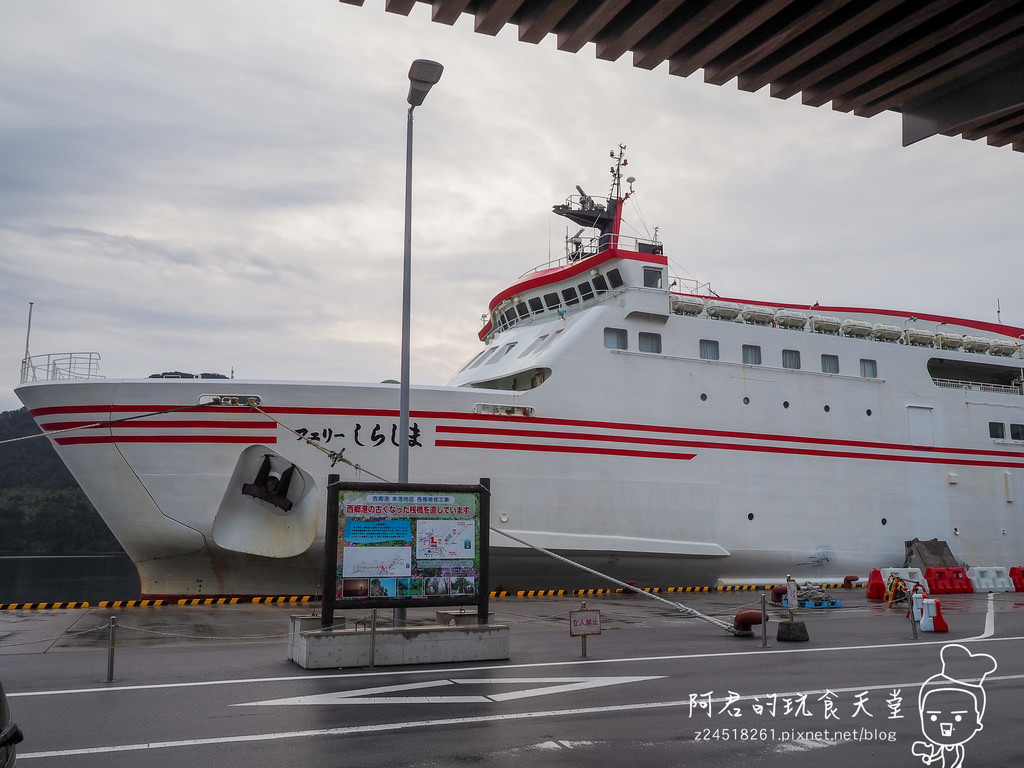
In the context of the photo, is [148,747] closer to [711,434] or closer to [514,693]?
[514,693]

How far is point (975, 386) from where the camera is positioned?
978 inches

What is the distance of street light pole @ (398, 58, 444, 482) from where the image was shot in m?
10.5

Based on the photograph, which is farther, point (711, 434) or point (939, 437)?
point (939, 437)

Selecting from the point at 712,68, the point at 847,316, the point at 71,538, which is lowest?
the point at 71,538

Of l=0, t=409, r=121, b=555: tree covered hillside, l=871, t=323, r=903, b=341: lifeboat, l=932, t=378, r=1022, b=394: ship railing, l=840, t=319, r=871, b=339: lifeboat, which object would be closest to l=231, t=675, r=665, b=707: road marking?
l=840, t=319, r=871, b=339: lifeboat

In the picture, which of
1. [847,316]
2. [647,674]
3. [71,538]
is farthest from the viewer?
[71,538]

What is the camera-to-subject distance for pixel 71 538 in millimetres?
80250

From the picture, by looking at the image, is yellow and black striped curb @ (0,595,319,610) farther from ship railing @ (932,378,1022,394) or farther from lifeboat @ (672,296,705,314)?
ship railing @ (932,378,1022,394)

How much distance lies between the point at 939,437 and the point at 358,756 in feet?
72.1

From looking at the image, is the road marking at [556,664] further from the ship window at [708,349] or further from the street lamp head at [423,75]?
the ship window at [708,349]

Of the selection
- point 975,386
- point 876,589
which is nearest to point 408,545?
point 876,589

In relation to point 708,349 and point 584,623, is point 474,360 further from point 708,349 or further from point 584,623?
point 584,623

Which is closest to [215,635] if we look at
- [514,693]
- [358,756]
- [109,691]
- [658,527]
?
[109,691]

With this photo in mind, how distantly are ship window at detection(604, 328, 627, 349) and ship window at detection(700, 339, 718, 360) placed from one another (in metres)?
2.20
